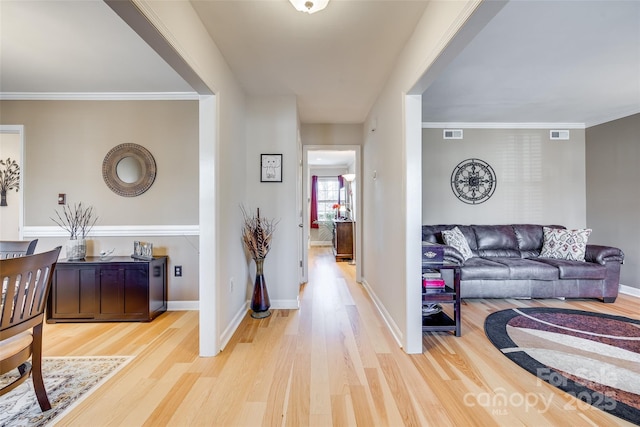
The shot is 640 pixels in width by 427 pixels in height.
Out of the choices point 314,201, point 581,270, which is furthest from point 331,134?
point 314,201

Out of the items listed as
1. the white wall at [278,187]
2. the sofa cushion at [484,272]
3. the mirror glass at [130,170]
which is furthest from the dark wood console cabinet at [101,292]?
the sofa cushion at [484,272]

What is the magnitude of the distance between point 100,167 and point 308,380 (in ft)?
10.7

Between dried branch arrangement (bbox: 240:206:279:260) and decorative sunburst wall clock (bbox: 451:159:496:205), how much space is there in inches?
126

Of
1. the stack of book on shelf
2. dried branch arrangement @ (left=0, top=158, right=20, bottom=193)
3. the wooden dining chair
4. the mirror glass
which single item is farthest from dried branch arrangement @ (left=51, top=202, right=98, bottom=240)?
the stack of book on shelf

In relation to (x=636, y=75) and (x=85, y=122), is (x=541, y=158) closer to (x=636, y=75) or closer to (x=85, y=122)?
(x=636, y=75)

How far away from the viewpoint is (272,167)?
3137mm

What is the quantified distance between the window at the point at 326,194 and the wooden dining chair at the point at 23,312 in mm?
7405

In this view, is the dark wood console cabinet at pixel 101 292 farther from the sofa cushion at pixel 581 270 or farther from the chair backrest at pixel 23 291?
the sofa cushion at pixel 581 270

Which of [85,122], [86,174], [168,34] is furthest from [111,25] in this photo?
[86,174]

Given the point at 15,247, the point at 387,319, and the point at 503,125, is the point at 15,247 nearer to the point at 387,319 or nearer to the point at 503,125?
the point at 387,319

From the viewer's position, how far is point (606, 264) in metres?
3.36

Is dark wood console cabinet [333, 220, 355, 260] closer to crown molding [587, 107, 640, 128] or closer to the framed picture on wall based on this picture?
the framed picture on wall

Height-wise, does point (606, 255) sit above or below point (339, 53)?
below

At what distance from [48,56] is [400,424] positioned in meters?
3.93
